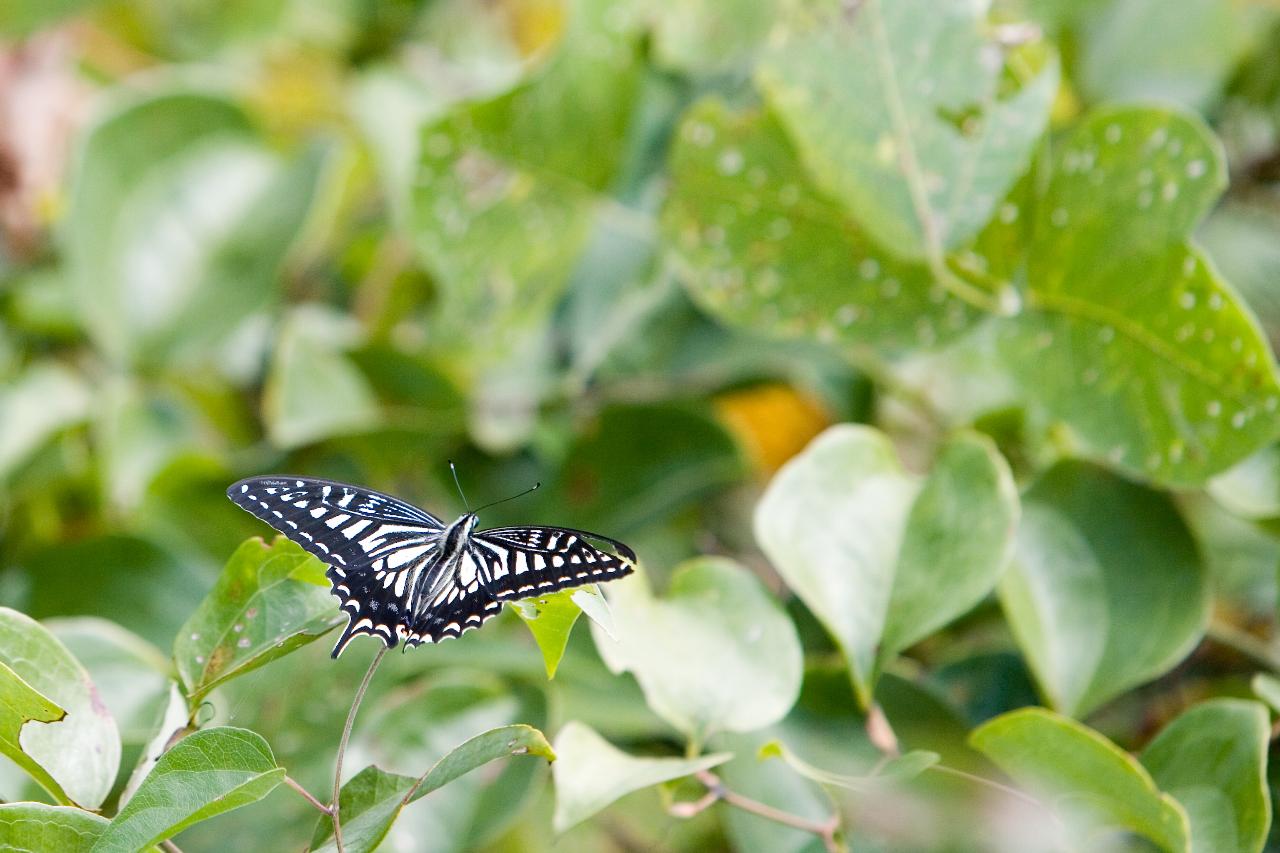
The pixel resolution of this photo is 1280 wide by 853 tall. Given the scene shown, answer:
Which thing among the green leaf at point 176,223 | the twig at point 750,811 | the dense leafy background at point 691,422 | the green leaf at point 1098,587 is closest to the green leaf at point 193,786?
the dense leafy background at point 691,422

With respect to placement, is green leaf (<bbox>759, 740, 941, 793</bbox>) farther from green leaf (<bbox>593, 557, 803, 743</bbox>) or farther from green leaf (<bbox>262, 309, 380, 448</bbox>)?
green leaf (<bbox>262, 309, 380, 448</bbox>)

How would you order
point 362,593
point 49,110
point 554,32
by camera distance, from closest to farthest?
point 362,593, point 49,110, point 554,32

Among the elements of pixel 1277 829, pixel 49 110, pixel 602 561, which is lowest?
pixel 1277 829

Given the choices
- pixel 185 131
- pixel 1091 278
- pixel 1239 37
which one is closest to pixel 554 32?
pixel 185 131

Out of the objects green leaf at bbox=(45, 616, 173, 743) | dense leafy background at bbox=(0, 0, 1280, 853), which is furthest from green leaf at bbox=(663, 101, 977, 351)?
green leaf at bbox=(45, 616, 173, 743)

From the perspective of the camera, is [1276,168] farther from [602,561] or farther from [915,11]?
[602,561]

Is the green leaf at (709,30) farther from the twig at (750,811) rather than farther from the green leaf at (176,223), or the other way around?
the twig at (750,811)

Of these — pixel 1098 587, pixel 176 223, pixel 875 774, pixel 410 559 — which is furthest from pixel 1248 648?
pixel 176 223
